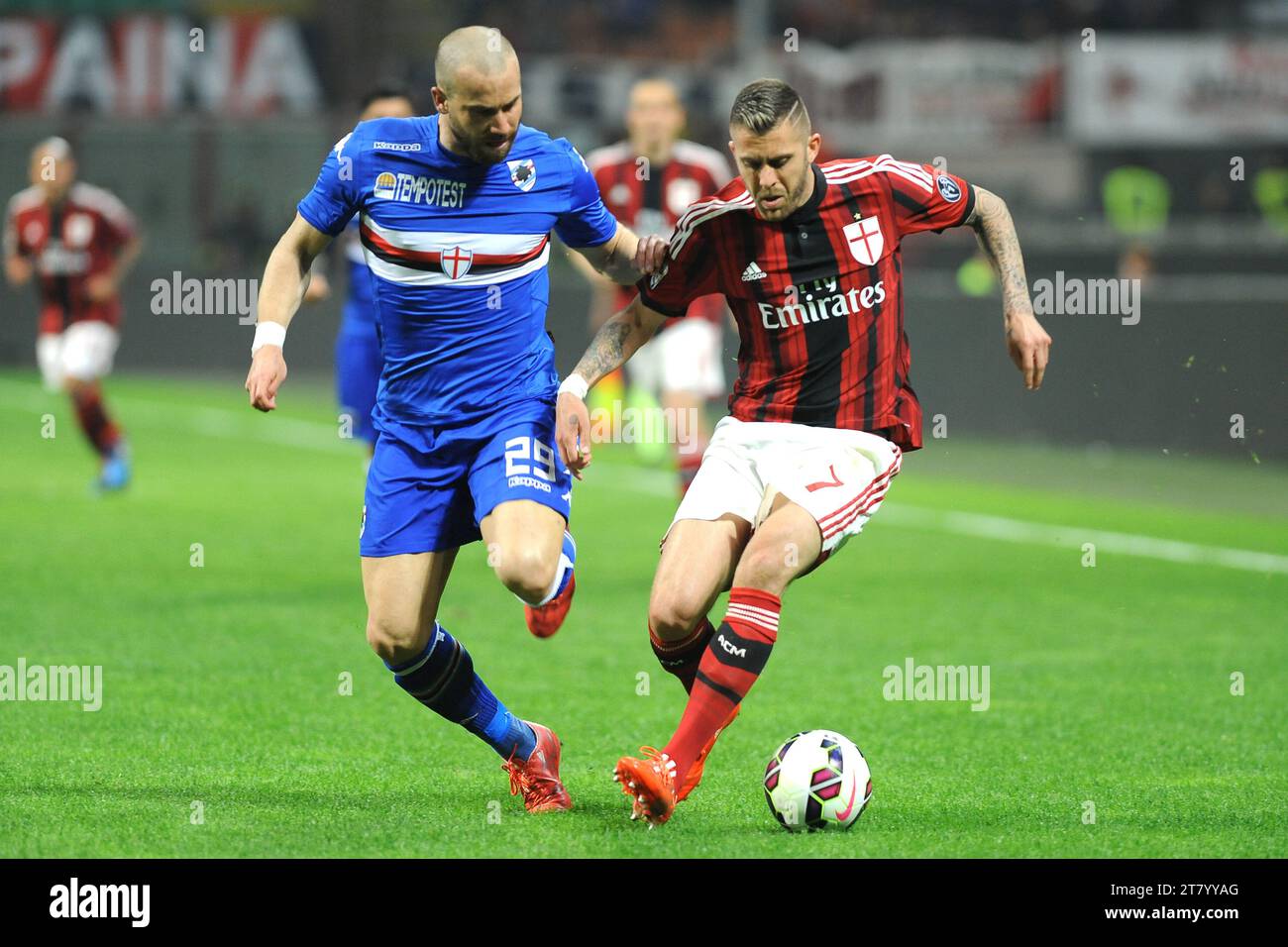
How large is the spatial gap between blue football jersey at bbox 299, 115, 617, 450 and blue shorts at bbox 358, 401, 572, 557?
0.05 meters

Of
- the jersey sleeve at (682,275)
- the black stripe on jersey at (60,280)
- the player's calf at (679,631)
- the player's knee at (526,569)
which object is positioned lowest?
the player's calf at (679,631)

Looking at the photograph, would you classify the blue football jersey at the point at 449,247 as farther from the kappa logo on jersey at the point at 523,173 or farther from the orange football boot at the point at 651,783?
the orange football boot at the point at 651,783

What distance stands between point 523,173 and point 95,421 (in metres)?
9.63

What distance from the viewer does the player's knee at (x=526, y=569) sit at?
5516mm

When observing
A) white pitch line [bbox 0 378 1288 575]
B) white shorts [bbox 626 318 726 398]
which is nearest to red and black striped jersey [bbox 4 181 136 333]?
white pitch line [bbox 0 378 1288 575]

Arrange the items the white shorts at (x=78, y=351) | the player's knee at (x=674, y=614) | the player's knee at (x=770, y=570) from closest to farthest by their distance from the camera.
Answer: the player's knee at (x=770, y=570) < the player's knee at (x=674, y=614) < the white shorts at (x=78, y=351)

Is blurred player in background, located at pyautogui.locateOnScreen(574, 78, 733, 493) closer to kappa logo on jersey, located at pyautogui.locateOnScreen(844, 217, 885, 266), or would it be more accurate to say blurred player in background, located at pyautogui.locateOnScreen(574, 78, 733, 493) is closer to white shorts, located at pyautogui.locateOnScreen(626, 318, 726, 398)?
white shorts, located at pyautogui.locateOnScreen(626, 318, 726, 398)

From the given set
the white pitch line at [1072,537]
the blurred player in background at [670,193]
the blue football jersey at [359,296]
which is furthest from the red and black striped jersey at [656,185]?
the white pitch line at [1072,537]

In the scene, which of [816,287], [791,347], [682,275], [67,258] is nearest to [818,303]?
[816,287]

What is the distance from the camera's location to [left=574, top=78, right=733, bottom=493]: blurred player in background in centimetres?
1125

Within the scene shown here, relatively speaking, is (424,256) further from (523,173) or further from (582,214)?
(582,214)

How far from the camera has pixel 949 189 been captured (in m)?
6.04

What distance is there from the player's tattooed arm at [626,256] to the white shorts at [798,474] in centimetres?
55

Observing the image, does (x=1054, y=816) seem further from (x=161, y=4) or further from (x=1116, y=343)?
(x=161, y=4)
